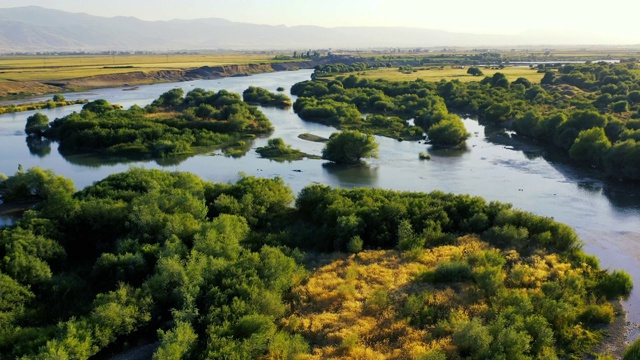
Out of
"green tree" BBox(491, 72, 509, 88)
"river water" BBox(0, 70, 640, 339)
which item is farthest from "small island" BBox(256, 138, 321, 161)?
"green tree" BBox(491, 72, 509, 88)

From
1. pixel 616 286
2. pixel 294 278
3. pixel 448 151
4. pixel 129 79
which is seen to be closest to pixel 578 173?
pixel 448 151

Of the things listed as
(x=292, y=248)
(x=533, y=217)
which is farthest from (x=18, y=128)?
(x=533, y=217)

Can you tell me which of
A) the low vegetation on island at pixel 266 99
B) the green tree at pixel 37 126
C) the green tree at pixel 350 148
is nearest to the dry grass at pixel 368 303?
the green tree at pixel 350 148

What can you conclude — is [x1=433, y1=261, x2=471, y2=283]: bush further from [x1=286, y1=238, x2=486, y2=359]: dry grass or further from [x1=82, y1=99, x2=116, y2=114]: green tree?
[x1=82, y1=99, x2=116, y2=114]: green tree

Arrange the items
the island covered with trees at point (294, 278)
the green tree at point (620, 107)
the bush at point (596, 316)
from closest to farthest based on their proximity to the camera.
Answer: the island covered with trees at point (294, 278), the bush at point (596, 316), the green tree at point (620, 107)

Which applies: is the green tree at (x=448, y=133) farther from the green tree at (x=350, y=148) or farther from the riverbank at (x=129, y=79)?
the riverbank at (x=129, y=79)

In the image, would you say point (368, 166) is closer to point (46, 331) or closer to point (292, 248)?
point (292, 248)

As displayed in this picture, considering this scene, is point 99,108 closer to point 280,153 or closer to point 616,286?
point 280,153
